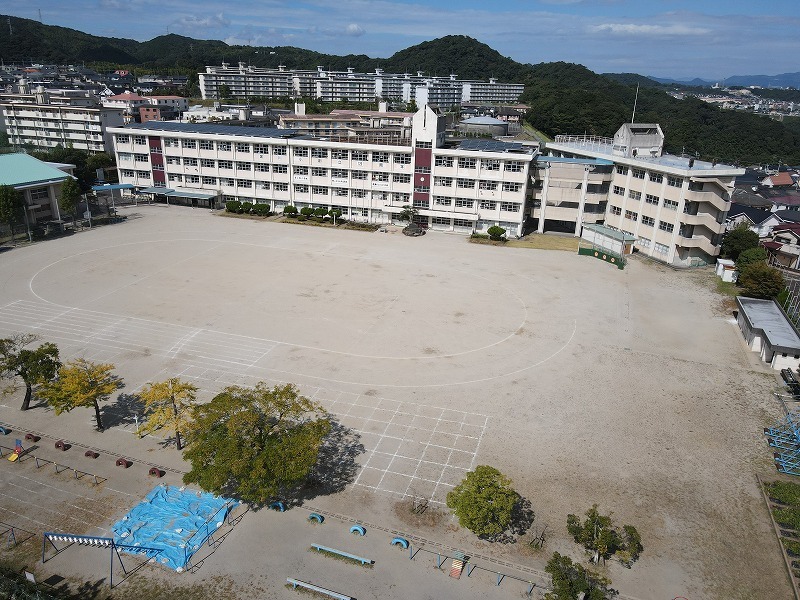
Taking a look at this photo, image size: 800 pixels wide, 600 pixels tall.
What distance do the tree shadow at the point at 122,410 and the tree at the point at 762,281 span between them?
41623 millimetres

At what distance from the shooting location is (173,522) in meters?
18.5

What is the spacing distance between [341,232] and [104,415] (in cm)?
3388

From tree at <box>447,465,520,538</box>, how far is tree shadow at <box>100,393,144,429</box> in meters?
15.5

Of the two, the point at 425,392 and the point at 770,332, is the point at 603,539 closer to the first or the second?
the point at 425,392

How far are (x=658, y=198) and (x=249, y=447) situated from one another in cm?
4490

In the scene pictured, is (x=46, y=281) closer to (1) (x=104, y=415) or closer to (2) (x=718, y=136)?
(1) (x=104, y=415)

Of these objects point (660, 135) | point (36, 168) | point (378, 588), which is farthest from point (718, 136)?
point (378, 588)

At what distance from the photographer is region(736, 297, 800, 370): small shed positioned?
30.5m

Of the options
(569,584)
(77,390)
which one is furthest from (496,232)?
(569,584)

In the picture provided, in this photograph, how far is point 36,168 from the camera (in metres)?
54.2

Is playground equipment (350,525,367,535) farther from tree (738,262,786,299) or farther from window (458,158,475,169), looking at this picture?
window (458,158,475,169)

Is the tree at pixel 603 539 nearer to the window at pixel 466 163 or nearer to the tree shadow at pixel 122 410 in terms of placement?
the tree shadow at pixel 122 410

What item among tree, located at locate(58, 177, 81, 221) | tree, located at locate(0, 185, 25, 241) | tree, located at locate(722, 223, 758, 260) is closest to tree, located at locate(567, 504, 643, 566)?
tree, located at locate(722, 223, 758, 260)

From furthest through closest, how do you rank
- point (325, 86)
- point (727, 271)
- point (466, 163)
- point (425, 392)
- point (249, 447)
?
point (325, 86) < point (466, 163) < point (727, 271) < point (425, 392) < point (249, 447)
